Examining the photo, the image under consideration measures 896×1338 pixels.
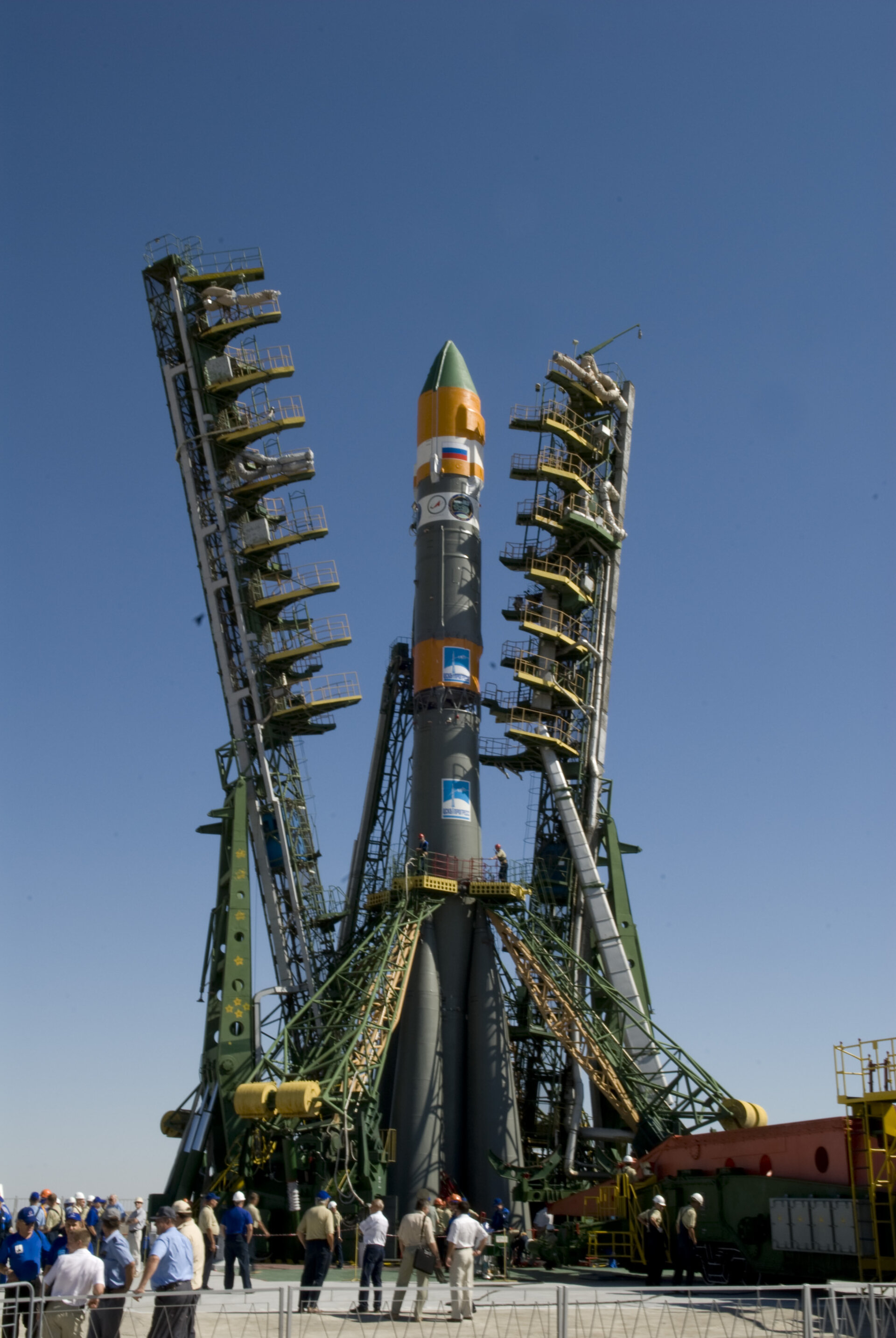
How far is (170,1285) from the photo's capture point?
40.3 ft

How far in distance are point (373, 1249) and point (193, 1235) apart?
6365 millimetres

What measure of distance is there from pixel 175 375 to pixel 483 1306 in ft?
113

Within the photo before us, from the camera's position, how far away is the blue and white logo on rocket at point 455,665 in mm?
39531

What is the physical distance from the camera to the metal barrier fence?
1240 cm

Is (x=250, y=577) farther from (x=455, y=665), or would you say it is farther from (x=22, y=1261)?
(x=22, y=1261)

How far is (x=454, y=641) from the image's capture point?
39.9 meters

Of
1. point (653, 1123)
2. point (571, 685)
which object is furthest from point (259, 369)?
point (653, 1123)

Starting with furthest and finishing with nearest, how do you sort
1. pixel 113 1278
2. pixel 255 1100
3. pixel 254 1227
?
pixel 255 1100 < pixel 254 1227 < pixel 113 1278

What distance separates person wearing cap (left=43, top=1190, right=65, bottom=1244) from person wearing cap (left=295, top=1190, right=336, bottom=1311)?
13.4 feet

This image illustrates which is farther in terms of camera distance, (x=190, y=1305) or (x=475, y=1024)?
(x=475, y=1024)

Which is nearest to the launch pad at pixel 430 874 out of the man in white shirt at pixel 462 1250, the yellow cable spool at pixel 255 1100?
the yellow cable spool at pixel 255 1100

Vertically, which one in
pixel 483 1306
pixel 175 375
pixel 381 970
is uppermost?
pixel 175 375

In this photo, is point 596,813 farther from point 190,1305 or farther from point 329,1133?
point 190,1305

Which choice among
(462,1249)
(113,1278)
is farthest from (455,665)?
(113,1278)
